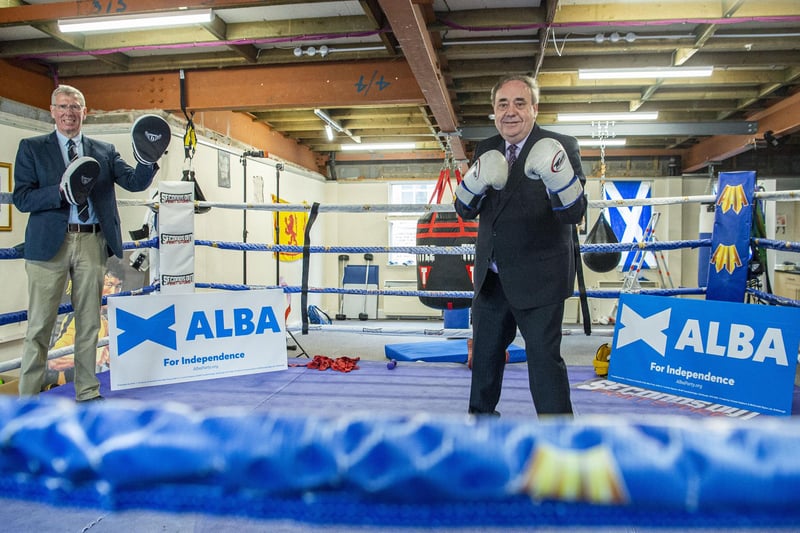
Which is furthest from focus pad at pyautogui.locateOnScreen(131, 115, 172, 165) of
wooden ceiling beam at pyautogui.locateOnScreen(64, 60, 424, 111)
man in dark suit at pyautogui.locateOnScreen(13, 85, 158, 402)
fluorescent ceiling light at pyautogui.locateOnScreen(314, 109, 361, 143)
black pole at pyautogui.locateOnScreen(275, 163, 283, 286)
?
black pole at pyautogui.locateOnScreen(275, 163, 283, 286)

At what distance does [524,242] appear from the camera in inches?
63.9

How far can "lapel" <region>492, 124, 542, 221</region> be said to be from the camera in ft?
5.49

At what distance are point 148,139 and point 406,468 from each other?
247 centimetres

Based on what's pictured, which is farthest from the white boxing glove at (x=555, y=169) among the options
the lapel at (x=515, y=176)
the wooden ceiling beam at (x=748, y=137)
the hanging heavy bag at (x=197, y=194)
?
the wooden ceiling beam at (x=748, y=137)

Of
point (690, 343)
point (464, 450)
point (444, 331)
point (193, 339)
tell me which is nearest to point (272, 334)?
point (193, 339)

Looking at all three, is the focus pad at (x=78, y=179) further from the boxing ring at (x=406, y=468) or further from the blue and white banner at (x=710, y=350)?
the blue and white banner at (x=710, y=350)

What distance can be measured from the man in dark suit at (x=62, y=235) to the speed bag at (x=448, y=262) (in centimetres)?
187

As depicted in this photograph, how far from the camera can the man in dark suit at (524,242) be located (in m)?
1.56

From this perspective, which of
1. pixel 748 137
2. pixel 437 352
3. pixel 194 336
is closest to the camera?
pixel 194 336

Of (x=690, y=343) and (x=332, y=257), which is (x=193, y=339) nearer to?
(x=690, y=343)

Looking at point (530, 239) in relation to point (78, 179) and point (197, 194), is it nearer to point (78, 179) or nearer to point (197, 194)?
point (78, 179)

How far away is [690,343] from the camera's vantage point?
2.51 m

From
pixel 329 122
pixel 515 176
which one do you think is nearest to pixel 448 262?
pixel 515 176

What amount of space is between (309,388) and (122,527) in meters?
1.36
